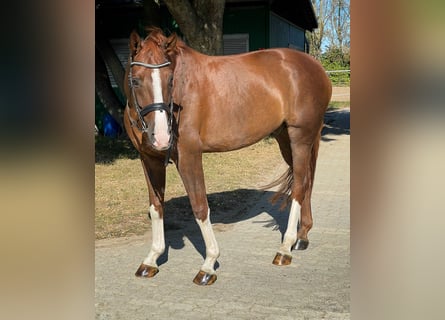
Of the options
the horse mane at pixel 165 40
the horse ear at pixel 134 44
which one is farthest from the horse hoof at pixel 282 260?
the horse ear at pixel 134 44

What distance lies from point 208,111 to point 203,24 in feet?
19.0

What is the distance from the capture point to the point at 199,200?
3.37 metres

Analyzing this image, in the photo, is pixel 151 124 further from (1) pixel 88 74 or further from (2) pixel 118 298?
(1) pixel 88 74

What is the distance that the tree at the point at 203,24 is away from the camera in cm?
840

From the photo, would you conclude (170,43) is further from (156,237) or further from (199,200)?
(156,237)

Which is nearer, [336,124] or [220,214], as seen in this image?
[220,214]

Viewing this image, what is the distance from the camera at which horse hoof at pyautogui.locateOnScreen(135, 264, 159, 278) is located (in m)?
3.57

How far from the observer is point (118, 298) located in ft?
10.4

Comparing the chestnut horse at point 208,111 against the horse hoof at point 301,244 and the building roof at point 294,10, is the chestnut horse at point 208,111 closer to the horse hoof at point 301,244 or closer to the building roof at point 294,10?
the horse hoof at point 301,244

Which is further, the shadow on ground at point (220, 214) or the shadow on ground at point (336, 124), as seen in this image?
the shadow on ground at point (336, 124)

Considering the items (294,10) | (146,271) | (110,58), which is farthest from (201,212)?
(294,10)
